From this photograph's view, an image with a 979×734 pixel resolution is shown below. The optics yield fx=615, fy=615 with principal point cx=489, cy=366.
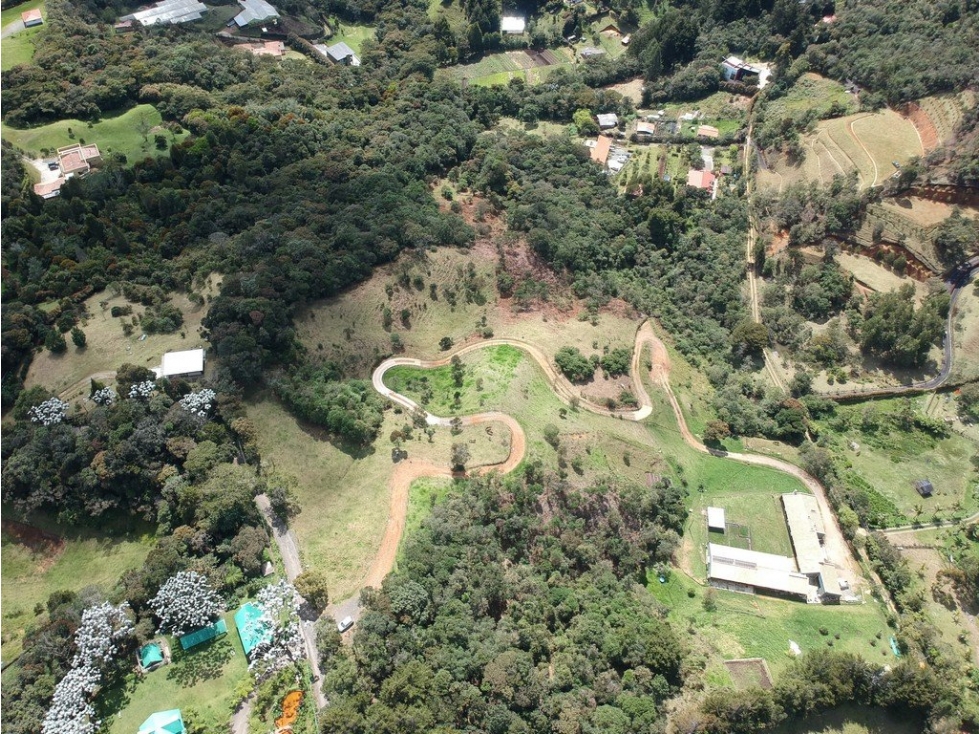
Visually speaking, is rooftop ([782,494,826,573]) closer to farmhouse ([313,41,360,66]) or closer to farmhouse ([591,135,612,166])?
farmhouse ([591,135,612,166])

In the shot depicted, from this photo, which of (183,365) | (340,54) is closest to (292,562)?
(183,365)

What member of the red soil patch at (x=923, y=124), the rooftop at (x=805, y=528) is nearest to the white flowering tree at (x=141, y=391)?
the rooftop at (x=805, y=528)

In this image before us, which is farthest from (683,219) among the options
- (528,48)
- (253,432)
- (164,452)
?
(164,452)

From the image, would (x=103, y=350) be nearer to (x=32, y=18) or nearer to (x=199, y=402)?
(x=199, y=402)

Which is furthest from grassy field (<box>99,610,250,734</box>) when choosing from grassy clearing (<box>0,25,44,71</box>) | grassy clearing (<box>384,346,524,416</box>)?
grassy clearing (<box>0,25,44,71</box>)

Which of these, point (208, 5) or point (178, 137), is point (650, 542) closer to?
point (178, 137)

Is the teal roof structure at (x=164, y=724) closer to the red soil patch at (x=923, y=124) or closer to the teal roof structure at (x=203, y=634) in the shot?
the teal roof structure at (x=203, y=634)
